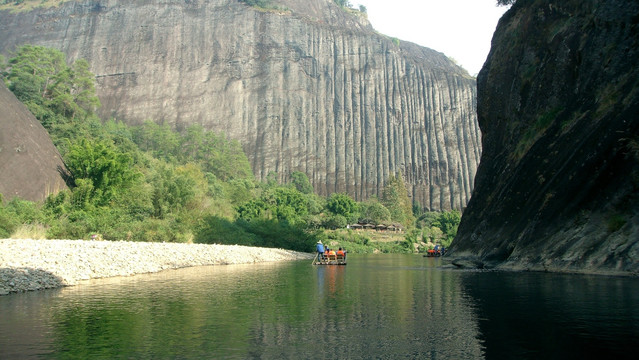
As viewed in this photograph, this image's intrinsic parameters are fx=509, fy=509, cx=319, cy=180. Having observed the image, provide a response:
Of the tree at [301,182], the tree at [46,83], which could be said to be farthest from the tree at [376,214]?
the tree at [46,83]

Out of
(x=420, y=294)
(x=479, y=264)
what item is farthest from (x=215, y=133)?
(x=420, y=294)

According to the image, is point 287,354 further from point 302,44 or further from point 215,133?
point 302,44

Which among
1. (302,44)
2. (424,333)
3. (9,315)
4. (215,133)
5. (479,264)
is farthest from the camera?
(302,44)

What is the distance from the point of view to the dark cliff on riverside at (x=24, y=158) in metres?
39.6

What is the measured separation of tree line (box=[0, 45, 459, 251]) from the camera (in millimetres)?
36906

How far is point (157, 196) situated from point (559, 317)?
37.8 m

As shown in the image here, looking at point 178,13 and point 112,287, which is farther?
point 178,13

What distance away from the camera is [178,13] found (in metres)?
124

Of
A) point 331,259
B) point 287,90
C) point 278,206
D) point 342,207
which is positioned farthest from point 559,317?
point 287,90

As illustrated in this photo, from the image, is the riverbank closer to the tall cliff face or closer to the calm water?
the calm water

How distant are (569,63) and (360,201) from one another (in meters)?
88.4

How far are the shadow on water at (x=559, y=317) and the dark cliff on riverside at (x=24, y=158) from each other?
3574 centimetres

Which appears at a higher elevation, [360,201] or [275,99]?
[275,99]

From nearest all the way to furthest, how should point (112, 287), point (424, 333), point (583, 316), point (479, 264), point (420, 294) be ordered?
point (424, 333) → point (583, 316) → point (420, 294) → point (112, 287) → point (479, 264)
